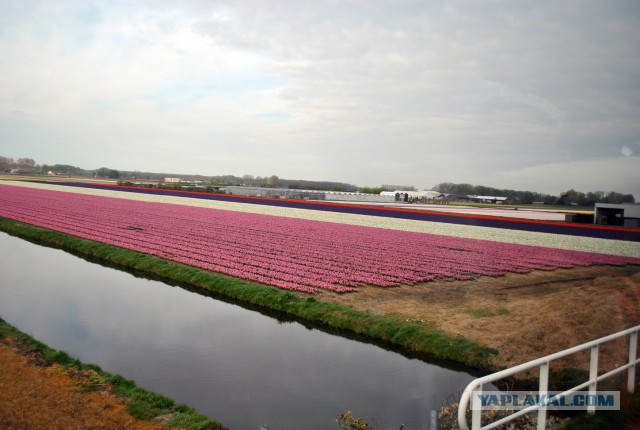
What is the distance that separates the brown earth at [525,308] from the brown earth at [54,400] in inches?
219

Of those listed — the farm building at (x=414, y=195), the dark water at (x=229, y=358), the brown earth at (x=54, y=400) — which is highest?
the farm building at (x=414, y=195)

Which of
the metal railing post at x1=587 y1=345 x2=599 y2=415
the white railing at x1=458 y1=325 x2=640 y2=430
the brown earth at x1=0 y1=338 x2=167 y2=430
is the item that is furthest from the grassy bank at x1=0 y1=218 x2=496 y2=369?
the brown earth at x1=0 y1=338 x2=167 y2=430

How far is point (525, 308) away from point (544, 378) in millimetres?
6155

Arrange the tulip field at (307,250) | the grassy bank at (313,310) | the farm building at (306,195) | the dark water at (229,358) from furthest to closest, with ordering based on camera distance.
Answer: the farm building at (306,195) → the tulip field at (307,250) → the grassy bank at (313,310) → the dark water at (229,358)

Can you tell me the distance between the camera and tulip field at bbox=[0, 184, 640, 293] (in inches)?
603

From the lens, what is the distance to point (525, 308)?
413 inches

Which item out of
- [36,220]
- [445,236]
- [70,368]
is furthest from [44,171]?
[70,368]

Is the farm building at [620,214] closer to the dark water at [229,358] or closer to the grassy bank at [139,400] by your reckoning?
the dark water at [229,358]

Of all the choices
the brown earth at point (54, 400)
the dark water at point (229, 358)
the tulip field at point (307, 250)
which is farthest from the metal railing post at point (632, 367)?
the brown earth at point (54, 400)

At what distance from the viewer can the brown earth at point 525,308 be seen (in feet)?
→ 21.5

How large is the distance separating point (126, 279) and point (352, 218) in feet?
74.8

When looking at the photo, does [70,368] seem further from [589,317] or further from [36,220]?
[36,220]

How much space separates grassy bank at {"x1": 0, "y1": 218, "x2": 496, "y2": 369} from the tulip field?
778mm

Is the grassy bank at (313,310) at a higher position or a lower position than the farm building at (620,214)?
lower
